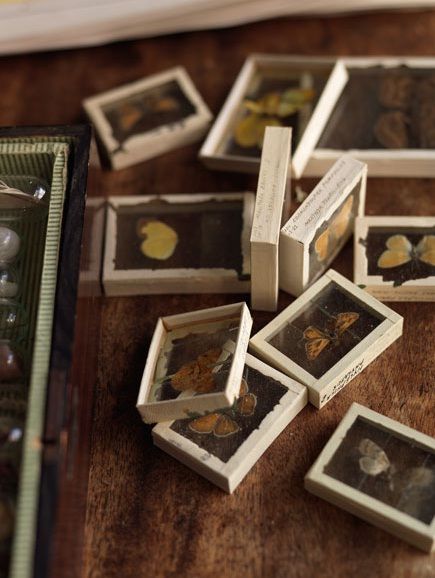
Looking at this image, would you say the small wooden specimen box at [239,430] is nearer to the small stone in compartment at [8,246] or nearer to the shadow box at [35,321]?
the shadow box at [35,321]

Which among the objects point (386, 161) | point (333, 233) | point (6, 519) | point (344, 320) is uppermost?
point (386, 161)

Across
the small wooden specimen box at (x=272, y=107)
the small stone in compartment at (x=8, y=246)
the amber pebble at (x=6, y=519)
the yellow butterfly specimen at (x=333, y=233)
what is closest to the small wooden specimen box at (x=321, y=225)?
the yellow butterfly specimen at (x=333, y=233)

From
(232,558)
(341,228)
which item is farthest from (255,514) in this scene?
(341,228)

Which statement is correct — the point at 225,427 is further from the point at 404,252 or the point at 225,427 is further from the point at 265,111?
the point at 265,111

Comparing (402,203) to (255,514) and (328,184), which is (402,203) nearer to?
(328,184)

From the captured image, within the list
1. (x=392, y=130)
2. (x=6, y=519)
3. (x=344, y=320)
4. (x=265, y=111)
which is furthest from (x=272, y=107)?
(x=6, y=519)

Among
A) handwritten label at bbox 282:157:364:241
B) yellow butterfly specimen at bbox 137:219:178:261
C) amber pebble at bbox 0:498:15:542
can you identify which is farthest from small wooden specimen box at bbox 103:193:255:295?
amber pebble at bbox 0:498:15:542
